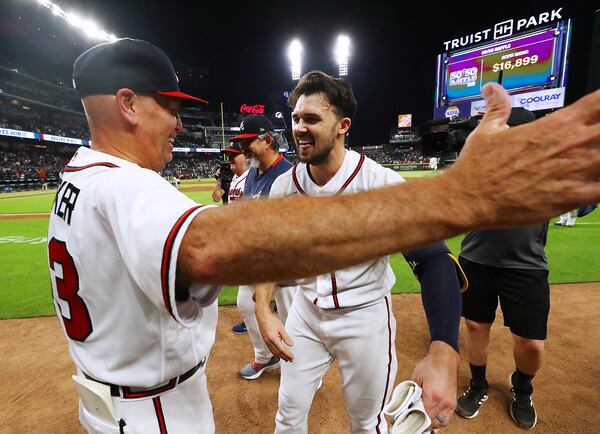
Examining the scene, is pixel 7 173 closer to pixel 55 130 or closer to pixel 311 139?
pixel 55 130

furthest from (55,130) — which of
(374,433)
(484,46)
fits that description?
(374,433)

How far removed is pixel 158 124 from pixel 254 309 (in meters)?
2.22

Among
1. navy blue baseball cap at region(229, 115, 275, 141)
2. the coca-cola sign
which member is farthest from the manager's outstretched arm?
the coca-cola sign

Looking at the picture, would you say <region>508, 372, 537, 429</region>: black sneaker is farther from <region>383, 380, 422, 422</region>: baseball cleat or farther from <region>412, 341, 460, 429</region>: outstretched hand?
<region>383, 380, 422, 422</region>: baseball cleat

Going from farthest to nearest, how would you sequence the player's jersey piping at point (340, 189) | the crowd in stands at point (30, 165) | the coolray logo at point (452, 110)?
the crowd in stands at point (30, 165) < the coolray logo at point (452, 110) < the player's jersey piping at point (340, 189)

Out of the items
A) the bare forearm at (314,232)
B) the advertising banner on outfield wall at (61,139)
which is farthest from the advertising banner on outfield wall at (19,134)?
the bare forearm at (314,232)

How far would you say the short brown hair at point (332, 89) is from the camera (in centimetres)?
214

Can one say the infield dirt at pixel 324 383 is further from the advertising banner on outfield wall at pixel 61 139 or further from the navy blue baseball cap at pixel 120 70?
the advertising banner on outfield wall at pixel 61 139

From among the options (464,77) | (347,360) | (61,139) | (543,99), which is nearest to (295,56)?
(464,77)

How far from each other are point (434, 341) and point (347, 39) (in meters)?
41.2

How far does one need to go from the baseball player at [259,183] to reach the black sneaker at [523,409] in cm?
204

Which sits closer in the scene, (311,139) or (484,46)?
(311,139)

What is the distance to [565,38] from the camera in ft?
64.6

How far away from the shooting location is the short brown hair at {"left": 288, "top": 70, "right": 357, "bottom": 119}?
214cm
